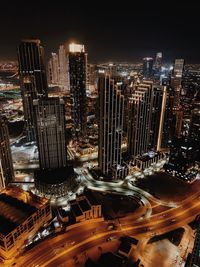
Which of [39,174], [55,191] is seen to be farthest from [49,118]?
[55,191]

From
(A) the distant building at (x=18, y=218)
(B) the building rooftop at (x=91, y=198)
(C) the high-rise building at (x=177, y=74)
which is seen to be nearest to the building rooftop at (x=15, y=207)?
(A) the distant building at (x=18, y=218)

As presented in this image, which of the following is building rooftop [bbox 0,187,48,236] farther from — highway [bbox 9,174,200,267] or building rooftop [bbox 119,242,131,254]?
building rooftop [bbox 119,242,131,254]

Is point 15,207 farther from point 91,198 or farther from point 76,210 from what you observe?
point 91,198

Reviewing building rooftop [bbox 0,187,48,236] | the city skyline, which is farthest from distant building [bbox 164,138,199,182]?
building rooftop [bbox 0,187,48,236]

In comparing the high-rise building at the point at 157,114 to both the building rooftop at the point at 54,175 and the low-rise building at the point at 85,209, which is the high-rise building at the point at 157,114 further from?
the low-rise building at the point at 85,209

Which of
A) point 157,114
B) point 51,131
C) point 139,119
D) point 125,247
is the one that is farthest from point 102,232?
point 157,114

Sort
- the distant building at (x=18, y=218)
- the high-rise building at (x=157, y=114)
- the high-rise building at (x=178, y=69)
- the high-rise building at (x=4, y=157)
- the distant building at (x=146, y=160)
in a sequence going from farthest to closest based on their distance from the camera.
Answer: the high-rise building at (x=178, y=69)
the high-rise building at (x=157, y=114)
the distant building at (x=146, y=160)
the high-rise building at (x=4, y=157)
the distant building at (x=18, y=218)
